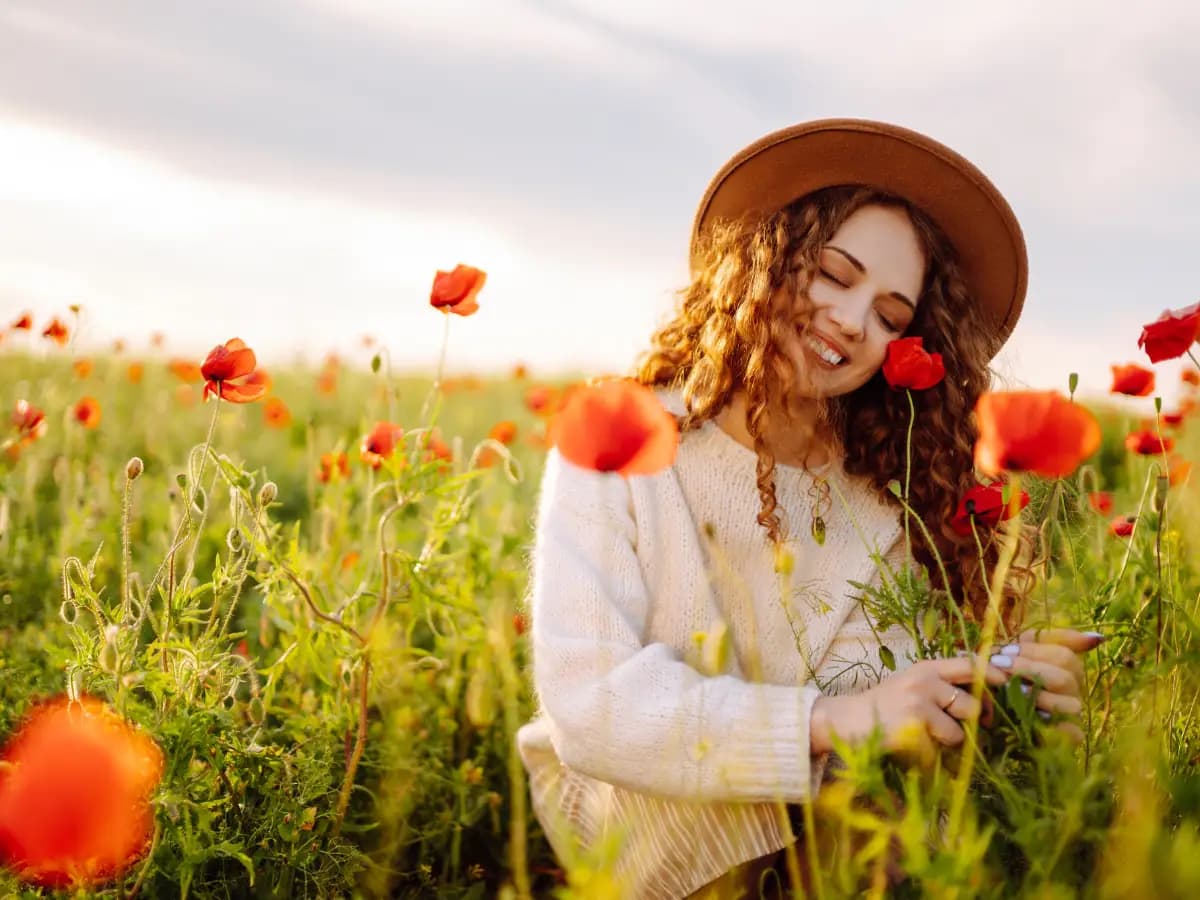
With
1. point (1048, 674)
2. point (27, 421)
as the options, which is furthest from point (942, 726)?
point (27, 421)

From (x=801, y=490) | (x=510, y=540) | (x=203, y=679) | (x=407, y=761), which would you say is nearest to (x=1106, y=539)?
(x=801, y=490)

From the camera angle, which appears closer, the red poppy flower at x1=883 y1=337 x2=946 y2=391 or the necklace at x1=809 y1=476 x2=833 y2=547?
the red poppy flower at x1=883 y1=337 x2=946 y2=391

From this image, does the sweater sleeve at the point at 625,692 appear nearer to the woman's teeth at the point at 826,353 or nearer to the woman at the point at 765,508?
the woman at the point at 765,508

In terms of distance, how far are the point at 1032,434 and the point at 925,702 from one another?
15.4 inches

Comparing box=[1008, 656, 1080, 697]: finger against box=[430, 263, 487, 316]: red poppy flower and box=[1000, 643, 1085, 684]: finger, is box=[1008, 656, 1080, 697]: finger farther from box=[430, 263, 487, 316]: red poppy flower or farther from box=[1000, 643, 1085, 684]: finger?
box=[430, 263, 487, 316]: red poppy flower

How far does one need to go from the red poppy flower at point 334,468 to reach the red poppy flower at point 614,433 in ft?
3.76

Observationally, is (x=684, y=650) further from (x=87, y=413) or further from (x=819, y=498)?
(x=87, y=413)

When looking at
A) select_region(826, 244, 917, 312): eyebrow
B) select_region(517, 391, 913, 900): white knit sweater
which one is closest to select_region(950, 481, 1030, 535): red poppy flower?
select_region(517, 391, 913, 900): white knit sweater

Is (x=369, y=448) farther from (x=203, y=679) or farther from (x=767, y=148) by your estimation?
(x=767, y=148)

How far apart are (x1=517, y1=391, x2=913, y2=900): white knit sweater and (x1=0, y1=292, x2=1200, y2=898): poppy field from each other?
116 mm

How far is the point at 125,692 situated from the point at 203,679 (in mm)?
210

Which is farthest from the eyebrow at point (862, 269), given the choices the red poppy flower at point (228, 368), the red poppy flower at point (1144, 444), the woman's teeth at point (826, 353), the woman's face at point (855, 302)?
the red poppy flower at point (228, 368)

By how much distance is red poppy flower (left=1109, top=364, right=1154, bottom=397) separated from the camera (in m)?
1.84

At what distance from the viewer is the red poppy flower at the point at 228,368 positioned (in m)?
1.62
